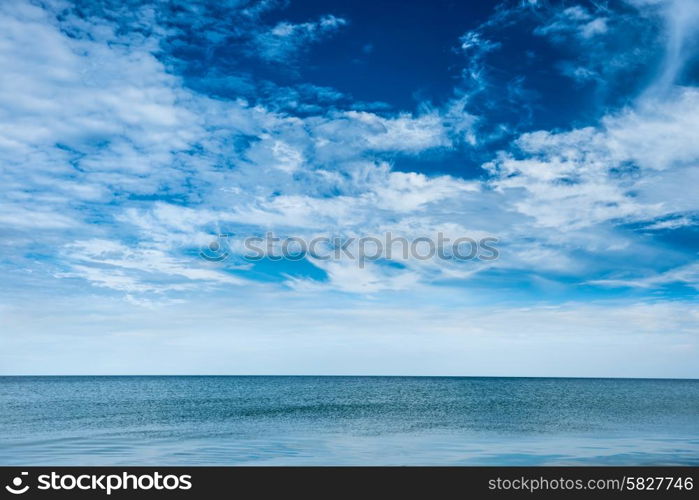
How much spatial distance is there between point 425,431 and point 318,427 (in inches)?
304
